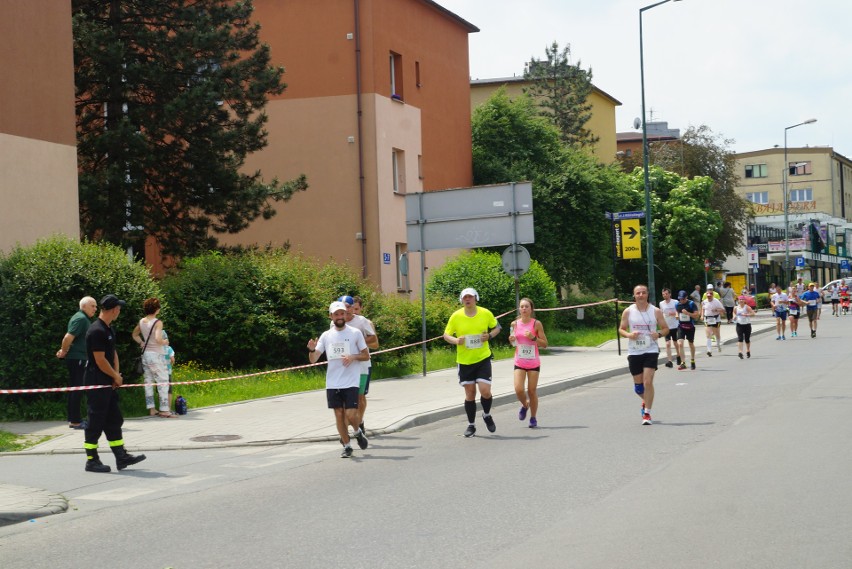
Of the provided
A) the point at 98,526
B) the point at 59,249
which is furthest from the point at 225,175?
the point at 98,526

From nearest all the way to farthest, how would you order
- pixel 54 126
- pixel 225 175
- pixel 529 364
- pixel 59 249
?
pixel 529 364
pixel 59 249
pixel 54 126
pixel 225 175

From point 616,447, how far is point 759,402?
5132 millimetres

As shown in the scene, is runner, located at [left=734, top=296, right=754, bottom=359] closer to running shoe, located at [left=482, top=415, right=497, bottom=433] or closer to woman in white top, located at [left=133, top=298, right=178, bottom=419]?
running shoe, located at [left=482, top=415, right=497, bottom=433]

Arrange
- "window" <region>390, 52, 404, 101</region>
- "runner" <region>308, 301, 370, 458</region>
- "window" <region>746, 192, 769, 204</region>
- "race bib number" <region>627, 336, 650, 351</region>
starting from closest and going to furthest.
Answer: "runner" <region>308, 301, 370, 458</region> < "race bib number" <region>627, 336, 650, 351</region> < "window" <region>390, 52, 404, 101</region> < "window" <region>746, 192, 769, 204</region>

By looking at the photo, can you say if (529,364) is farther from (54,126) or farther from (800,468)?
(54,126)

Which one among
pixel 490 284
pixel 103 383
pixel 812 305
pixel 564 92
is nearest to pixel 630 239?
pixel 812 305

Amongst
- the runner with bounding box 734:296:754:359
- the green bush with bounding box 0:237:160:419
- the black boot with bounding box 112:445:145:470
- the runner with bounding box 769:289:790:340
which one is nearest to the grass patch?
the green bush with bounding box 0:237:160:419

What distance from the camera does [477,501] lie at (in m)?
8.83

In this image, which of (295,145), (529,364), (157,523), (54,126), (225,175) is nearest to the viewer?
(157,523)

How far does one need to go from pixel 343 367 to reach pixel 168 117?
1616 cm

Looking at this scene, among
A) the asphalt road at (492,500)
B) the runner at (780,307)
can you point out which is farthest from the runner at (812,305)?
the asphalt road at (492,500)

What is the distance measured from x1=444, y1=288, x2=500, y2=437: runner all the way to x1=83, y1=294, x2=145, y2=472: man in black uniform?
4137mm

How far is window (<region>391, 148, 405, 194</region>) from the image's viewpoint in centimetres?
3644

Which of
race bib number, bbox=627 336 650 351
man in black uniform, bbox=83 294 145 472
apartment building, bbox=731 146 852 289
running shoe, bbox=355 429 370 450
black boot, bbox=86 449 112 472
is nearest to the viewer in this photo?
→ man in black uniform, bbox=83 294 145 472
